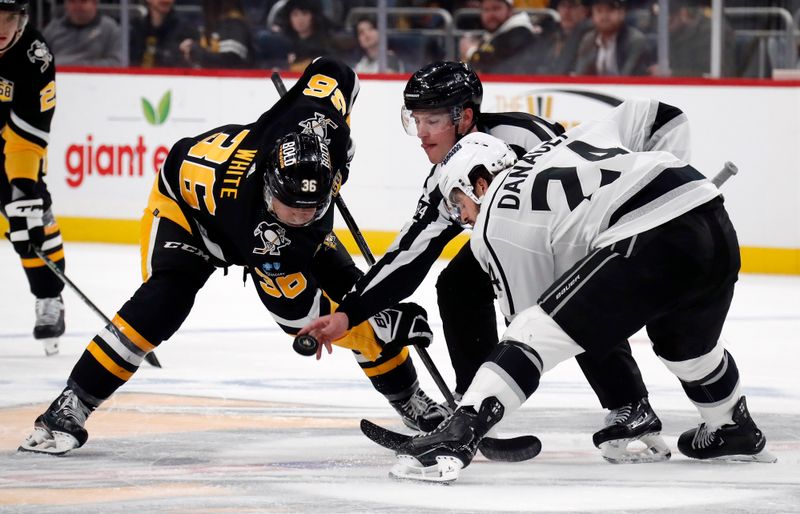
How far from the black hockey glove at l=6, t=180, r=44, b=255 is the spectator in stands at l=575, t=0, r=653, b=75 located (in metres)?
3.43

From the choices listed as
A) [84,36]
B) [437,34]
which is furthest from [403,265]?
[84,36]

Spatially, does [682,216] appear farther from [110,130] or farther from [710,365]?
[110,130]

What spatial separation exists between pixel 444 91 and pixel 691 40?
4183mm

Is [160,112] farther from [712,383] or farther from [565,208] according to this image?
[565,208]

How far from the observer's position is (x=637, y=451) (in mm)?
3629

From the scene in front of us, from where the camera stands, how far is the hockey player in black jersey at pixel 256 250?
3436 mm

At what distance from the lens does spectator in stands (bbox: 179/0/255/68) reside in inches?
334

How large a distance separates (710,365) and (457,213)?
72 cm

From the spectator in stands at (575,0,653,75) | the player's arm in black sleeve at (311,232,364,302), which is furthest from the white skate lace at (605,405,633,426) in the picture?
the spectator in stands at (575,0,653,75)

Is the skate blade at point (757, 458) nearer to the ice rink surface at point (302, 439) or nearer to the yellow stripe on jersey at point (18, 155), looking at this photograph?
the ice rink surface at point (302, 439)

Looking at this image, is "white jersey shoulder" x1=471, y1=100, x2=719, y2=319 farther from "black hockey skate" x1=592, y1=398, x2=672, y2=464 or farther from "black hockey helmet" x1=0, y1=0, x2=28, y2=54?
"black hockey helmet" x1=0, y1=0, x2=28, y2=54

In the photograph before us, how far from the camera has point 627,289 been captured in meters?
3.06

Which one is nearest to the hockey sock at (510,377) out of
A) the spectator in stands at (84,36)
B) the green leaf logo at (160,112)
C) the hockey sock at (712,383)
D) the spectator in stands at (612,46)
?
the hockey sock at (712,383)

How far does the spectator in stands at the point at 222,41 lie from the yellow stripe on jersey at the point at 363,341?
499cm
